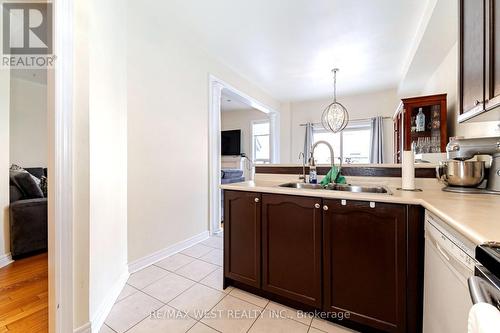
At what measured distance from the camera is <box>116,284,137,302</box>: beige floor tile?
1.67 metres

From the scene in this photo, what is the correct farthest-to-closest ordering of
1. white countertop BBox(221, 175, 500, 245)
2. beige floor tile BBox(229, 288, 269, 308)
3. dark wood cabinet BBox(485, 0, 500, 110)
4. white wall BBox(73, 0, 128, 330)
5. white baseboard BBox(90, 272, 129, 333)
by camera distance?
beige floor tile BBox(229, 288, 269, 308) < white baseboard BBox(90, 272, 129, 333) < white wall BBox(73, 0, 128, 330) < dark wood cabinet BBox(485, 0, 500, 110) < white countertop BBox(221, 175, 500, 245)

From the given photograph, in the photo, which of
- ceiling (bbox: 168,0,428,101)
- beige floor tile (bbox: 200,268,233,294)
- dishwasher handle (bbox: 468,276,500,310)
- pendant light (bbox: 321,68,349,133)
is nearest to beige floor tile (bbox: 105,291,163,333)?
beige floor tile (bbox: 200,268,233,294)

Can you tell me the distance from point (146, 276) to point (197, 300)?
2.16 feet

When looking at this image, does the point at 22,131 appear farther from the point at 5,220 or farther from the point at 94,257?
the point at 94,257

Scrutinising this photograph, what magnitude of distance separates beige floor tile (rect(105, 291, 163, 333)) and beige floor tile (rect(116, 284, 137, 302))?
0.04 m

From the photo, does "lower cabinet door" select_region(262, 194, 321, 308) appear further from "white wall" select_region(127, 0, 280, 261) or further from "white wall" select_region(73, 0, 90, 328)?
"white wall" select_region(127, 0, 280, 261)

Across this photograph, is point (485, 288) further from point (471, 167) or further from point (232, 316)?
point (232, 316)

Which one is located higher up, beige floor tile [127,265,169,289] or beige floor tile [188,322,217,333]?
beige floor tile [127,265,169,289]

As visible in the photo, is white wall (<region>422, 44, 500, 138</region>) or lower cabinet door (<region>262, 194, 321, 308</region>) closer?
lower cabinet door (<region>262, 194, 321, 308</region>)

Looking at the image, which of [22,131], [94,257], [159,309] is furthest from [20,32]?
[159,309]

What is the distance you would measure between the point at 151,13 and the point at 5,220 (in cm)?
261

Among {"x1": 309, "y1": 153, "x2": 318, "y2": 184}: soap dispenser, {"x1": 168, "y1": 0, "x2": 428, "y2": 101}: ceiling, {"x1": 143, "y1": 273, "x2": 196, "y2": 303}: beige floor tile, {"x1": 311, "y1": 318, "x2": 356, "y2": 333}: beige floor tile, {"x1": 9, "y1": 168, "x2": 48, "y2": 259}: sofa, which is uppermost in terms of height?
{"x1": 168, "y1": 0, "x2": 428, "y2": 101}: ceiling

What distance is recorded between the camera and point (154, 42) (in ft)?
7.58

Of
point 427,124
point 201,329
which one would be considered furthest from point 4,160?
point 427,124
